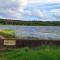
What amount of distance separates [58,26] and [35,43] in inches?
271

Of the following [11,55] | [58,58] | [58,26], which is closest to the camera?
[58,58]

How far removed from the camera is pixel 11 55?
27.3 feet

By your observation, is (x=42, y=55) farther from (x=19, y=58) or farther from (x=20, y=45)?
(x=20, y=45)

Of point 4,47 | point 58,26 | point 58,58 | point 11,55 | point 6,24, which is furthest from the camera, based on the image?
point 6,24

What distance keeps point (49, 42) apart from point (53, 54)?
132 inches

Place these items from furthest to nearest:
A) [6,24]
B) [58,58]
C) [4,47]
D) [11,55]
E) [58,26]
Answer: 1. [6,24]
2. [58,26]
3. [4,47]
4. [11,55]
5. [58,58]

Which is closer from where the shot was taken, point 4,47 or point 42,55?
point 42,55

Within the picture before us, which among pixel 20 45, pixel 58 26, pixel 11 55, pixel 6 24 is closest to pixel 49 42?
pixel 20 45

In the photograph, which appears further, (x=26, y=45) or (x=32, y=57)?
(x=26, y=45)

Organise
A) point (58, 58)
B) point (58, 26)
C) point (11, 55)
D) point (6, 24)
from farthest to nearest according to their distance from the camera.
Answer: point (6, 24) < point (58, 26) < point (11, 55) < point (58, 58)

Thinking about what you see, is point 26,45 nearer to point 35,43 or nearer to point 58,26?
point 35,43

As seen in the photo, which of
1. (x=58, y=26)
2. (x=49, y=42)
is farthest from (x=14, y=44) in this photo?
(x=58, y=26)

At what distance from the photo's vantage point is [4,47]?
10750 millimetres

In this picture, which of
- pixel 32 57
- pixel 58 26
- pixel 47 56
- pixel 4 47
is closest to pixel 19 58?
pixel 32 57
